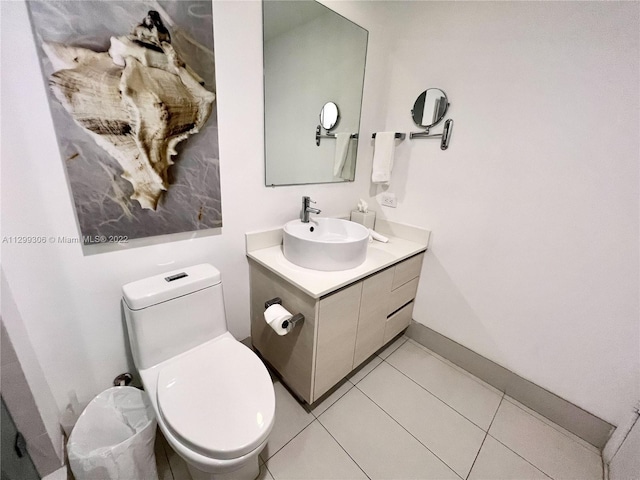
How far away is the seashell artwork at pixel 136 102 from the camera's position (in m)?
0.78

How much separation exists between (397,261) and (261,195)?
81cm

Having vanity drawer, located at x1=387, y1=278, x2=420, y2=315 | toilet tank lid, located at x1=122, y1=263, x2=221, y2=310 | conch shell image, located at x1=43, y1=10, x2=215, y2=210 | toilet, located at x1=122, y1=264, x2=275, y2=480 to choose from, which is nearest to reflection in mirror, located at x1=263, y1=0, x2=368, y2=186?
conch shell image, located at x1=43, y1=10, x2=215, y2=210

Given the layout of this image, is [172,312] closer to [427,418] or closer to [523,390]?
[427,418]

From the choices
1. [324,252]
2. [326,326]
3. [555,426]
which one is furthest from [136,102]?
[555,426]

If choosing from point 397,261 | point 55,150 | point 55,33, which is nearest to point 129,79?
point 55,33

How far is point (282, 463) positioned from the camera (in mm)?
1091

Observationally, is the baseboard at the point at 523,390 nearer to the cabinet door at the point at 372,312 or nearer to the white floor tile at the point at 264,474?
the cabinet door at the point at 372,312

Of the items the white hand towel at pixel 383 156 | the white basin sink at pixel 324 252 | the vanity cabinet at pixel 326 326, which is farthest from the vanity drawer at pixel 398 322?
the white hand towel at pixel 383 156

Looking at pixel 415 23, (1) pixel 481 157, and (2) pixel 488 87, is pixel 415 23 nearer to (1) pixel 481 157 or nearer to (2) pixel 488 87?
→ (2) pixel 488 87

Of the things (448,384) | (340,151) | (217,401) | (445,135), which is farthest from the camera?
(340,151)

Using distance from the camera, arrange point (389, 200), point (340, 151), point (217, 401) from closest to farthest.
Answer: point (217, 401), point (340, 151), point (389, 200)

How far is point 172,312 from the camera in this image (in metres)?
1.00

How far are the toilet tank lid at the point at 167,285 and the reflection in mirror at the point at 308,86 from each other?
0.56m

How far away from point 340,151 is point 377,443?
1579mm
